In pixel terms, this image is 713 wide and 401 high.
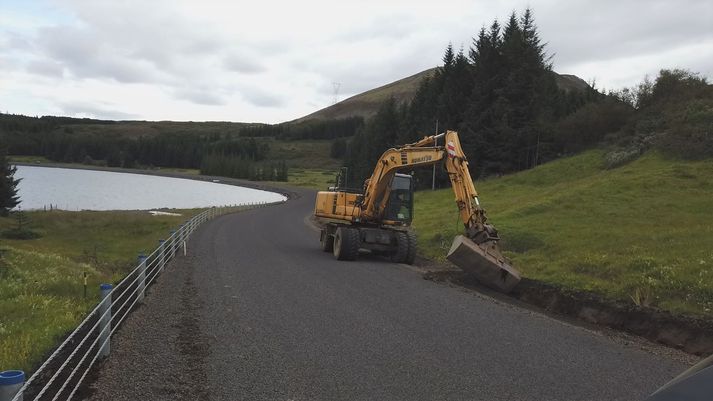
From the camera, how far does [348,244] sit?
19938mm

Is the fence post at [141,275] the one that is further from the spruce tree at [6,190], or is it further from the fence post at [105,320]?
the spruce tree at [6,190]

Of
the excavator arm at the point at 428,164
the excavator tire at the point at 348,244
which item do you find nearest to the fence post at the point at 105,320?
the excavator arm at the point at 428,164

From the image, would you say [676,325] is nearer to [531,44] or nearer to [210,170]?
[531,44]

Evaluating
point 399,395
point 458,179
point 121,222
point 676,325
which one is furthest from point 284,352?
point 121,222

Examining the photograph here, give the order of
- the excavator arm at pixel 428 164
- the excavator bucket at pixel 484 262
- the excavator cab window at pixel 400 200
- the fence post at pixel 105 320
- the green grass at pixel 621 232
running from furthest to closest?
1. the excavator cab window at pixel 400 200
2. the excavator arm at pixel 428 164
3. the excavator bucket at pixel 484 262
4. the green grass at pixel 621 232
5. the fence post at pixel 105 320

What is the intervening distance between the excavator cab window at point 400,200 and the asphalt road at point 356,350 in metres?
6.55

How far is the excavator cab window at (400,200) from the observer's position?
21.0 meters

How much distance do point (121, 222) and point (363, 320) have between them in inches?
1574

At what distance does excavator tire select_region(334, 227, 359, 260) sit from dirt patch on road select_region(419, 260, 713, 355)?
421cm

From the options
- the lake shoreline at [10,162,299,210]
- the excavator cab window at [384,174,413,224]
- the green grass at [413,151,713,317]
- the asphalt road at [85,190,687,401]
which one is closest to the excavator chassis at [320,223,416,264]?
the excavator cab window at [384,174,413,224]

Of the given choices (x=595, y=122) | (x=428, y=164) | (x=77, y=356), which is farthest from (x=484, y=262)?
(x=595, y=122)

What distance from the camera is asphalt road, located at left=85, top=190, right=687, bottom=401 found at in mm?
6895

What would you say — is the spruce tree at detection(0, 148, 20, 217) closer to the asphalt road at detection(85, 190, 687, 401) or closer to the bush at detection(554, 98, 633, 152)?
the asphalt road at detection(85, 190, 687, 401)

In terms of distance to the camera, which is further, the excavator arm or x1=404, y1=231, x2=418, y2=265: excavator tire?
x1=404, y1=231, x2=418, y2=265: excavator tire
